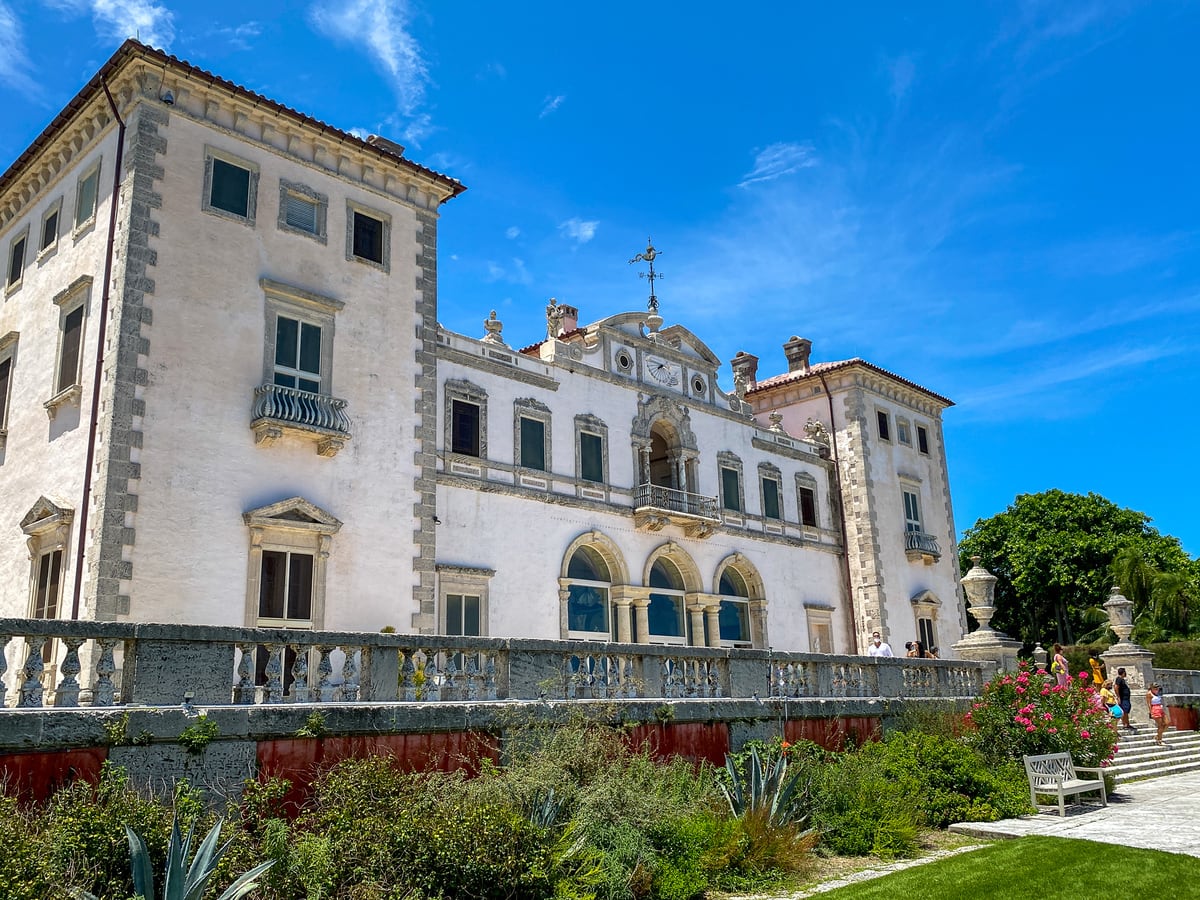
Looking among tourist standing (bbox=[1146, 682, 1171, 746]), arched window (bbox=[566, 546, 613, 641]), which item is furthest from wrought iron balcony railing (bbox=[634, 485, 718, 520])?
tourist standing (bbox=[1146, 682, 1171, 746])

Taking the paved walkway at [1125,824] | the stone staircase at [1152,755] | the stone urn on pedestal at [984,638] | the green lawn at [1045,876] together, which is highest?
the stone urn on pedestal at [984,638]

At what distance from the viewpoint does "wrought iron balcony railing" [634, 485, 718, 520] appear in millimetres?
26484

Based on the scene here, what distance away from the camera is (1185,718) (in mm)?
27078

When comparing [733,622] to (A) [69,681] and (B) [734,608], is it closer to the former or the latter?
(B) [734,608]

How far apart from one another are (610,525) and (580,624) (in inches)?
107

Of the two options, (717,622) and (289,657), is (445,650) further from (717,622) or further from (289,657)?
(717,622)

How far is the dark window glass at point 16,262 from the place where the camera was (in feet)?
67.0

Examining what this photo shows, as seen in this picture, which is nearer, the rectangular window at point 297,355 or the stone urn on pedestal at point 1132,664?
the rectangular window at point 297,355

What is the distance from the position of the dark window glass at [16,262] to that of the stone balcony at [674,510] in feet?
48.9

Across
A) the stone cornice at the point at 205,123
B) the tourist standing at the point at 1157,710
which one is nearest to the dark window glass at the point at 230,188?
the stone cornice at the point at 205,123

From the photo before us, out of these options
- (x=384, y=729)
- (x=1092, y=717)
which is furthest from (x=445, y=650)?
(x=1092, y=717)

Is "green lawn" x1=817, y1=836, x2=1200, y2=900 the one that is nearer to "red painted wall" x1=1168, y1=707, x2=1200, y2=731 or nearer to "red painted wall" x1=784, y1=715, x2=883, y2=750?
"red painted wall" x1=784, y1=715, x2=883, y2=750

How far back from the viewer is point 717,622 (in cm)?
2839

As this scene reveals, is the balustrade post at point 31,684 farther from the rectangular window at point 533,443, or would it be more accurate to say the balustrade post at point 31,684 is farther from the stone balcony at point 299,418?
the rectangular window at point 533,443
